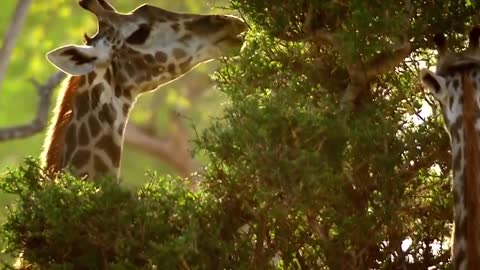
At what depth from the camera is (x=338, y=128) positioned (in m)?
6.20

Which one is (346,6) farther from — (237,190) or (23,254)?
(23,254)

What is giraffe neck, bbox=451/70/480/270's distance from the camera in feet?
19.0

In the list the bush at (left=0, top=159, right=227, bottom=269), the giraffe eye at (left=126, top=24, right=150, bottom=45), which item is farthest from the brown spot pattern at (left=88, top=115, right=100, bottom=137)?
the bush at (left=0, top=159, right=227, bottom=269)

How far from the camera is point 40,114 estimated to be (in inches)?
523

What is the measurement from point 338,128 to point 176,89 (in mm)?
19932

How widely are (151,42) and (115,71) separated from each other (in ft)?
0.95

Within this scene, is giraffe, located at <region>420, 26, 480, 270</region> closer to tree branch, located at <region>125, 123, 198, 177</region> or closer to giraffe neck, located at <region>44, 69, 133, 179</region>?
giraffe neck, located at <region>44, 69, 133, 179</region>

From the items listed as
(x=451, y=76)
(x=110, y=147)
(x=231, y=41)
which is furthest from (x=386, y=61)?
(x=110, y=147)

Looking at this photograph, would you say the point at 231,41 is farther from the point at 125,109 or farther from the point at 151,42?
the point at 125,109

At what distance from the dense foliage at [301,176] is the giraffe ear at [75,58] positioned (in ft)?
2.82

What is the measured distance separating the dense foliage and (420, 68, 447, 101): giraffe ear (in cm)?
29

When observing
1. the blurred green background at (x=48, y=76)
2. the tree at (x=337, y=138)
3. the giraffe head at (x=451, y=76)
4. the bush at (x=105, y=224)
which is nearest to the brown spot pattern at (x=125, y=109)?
the tree at (x=337, y=138)

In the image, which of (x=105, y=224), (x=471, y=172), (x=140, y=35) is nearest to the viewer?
(x=471, y=172)

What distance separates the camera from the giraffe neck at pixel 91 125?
768cm
